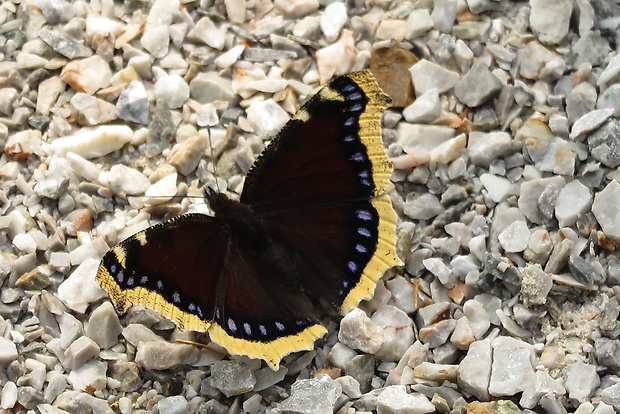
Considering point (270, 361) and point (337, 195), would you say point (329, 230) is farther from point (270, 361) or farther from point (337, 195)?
point (270, 361)

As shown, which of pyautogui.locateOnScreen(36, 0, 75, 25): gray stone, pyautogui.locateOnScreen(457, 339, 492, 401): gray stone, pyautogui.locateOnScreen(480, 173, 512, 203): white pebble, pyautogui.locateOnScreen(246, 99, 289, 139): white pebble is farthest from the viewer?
pyautogui.locateOnScreen(36, 0, 75, 25): gray stone

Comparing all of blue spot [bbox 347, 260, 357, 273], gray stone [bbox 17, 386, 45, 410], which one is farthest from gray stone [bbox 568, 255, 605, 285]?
gray stone [bbox 17, 386, 45, 410]

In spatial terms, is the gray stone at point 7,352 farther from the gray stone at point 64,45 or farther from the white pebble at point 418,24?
the white pebble at point 418,24

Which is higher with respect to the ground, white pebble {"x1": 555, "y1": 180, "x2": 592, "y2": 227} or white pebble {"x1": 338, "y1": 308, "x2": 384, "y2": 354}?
white pebble {"x1": 555, "y1": 180, "x2": 592, "y2": 227}

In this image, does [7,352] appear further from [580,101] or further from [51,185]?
[580,101]

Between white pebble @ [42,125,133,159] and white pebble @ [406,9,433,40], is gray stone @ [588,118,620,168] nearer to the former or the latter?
white pebble @ [406,9,433,40]

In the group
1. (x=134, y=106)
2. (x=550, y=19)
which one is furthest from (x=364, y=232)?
(x=550, y=19)

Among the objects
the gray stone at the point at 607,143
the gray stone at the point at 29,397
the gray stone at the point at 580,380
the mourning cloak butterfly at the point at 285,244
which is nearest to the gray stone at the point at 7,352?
the gray stone at the point at 29,397
